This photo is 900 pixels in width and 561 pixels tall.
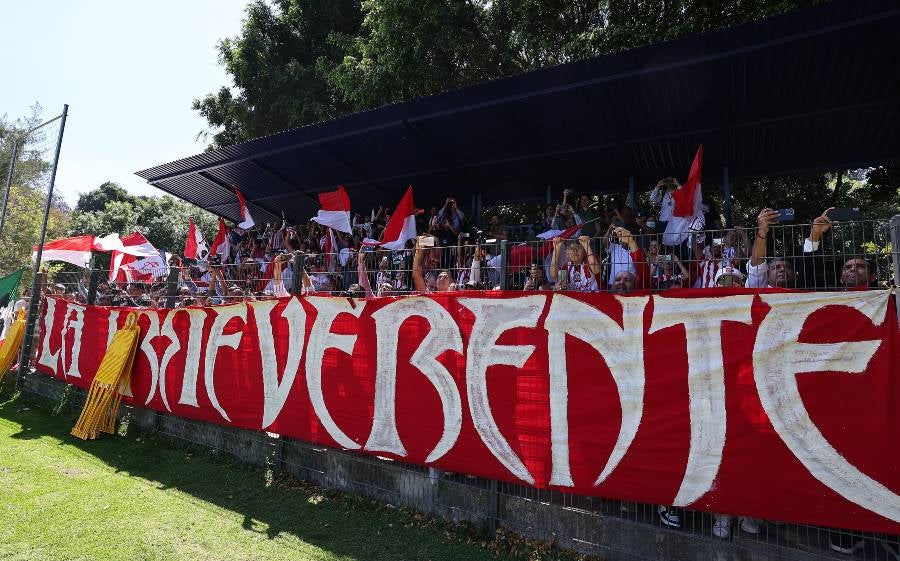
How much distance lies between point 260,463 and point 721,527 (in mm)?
4919

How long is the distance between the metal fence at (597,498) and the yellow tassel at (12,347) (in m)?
7.01

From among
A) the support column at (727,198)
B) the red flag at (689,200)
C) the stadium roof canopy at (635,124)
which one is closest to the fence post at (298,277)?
the stadium roof canopy at (635,124)

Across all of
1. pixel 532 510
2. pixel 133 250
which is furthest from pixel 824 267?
pixel 133 250

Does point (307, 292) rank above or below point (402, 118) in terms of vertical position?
below

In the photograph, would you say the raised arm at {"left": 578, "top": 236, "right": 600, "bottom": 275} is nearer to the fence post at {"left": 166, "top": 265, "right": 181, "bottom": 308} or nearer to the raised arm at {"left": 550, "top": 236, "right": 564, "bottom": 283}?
the raised arm at {"left": 550, "top": 236, "right": 564, "bottom": 283}

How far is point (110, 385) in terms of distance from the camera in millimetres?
7938

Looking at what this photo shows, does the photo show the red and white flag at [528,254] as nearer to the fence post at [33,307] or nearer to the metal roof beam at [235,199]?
the fence post at [33,307]

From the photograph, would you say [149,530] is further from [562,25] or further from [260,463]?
[562,25]

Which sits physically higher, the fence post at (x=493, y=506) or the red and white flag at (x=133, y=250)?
the red and white flag at (x=133, y=250)

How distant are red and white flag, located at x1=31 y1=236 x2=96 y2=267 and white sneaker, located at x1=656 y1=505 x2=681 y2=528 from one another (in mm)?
13149

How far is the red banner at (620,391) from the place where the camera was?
3258 millimetres

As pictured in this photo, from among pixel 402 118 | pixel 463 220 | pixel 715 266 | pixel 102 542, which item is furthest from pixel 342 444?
pixel 463 220

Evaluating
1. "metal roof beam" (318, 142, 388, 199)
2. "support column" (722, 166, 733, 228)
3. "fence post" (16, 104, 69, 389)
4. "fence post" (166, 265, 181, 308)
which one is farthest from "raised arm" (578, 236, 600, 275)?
"fence post" (16, 104, 69, 389)

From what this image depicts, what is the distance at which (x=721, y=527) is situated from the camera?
3.66m
